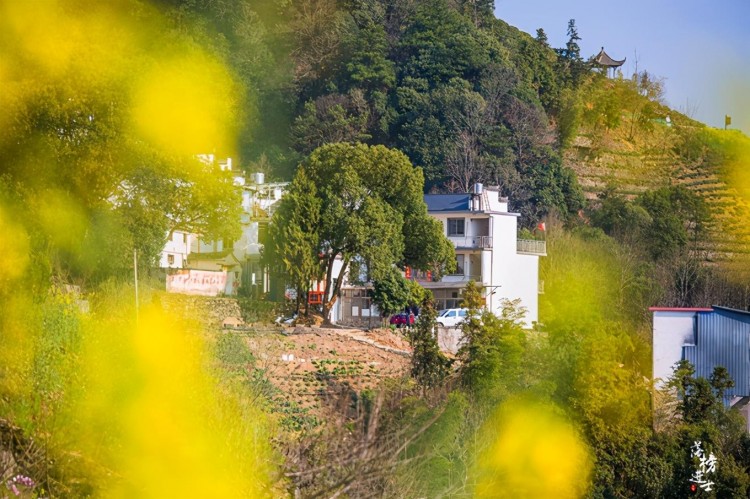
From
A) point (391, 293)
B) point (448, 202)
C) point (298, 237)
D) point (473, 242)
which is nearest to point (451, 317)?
point (391, 293)

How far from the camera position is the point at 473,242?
25719 mm

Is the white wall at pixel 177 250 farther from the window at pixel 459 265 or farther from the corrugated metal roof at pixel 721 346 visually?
the corrugated metal roof at pixel 721 346

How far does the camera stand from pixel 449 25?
38.0 meters

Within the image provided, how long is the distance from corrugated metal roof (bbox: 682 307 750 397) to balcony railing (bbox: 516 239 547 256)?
36.9 feet

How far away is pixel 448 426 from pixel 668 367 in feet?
16.8

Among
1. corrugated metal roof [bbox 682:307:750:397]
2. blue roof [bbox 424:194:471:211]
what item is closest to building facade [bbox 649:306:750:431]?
corrugated metal roof [bbox 682:307:750:397]

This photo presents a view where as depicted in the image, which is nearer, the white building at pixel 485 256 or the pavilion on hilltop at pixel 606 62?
the white building at pixel 485 256

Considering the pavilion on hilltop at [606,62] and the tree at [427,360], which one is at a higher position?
the pavilion on hilltop at [606,62]

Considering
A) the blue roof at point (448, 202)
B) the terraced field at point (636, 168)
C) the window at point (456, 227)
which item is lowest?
the window at point (456, 227)

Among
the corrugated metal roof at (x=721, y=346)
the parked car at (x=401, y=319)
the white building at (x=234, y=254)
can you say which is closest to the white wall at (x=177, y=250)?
the white building at (x=234, y=254)

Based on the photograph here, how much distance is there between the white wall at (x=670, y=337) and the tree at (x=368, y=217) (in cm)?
677

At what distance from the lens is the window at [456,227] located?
25.9 metres

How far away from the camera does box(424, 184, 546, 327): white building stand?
25.6 m

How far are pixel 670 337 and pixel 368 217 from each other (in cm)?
721
